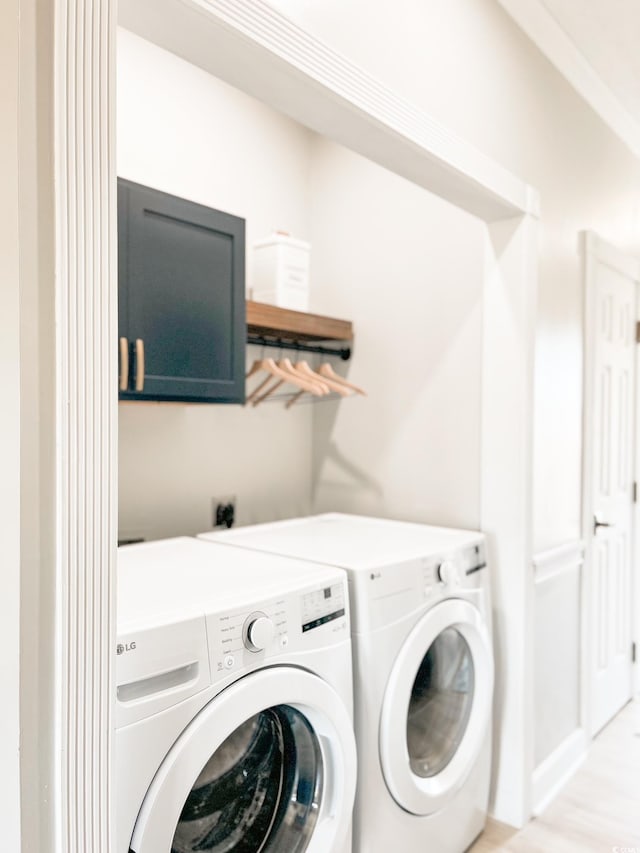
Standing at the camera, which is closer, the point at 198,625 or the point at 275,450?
the point at 198,625

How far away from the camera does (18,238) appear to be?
0.79m

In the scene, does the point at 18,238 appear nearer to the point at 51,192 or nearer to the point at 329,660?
the point at 51,192

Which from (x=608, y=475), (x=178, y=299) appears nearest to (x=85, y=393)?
(x=178, y=299)

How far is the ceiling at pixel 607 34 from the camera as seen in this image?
7.04 ft

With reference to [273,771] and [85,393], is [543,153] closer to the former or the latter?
[85,393]

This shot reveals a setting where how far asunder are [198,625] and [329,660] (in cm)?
40

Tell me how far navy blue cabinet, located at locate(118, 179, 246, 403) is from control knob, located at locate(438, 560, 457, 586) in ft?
2.64

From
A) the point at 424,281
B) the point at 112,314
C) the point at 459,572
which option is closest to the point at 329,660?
the point at 459,572

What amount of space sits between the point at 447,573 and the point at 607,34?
6.75 ft

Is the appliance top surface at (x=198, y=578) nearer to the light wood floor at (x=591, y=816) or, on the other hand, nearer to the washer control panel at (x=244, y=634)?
the washer control panel at (x=244, y=634)

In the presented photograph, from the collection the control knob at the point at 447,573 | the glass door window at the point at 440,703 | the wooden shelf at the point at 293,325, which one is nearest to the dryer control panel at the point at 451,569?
the control knob at the point at 447,573

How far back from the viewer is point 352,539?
2.00 m

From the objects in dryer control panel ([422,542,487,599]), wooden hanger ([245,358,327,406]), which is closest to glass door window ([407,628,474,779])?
dryer control panel ([422,542,487,599])

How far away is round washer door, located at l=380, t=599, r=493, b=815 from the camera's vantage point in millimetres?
1588
